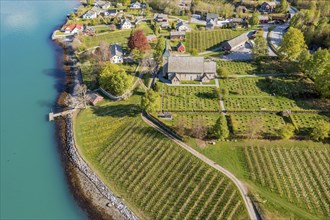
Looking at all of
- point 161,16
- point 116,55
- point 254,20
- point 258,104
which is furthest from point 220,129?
point 161,16

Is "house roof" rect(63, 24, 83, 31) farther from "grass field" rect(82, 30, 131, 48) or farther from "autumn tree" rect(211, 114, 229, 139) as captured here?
"autumn tree" rect(211, 114, 229, 139)

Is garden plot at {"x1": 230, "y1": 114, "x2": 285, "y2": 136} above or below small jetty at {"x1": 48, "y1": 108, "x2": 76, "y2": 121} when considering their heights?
above

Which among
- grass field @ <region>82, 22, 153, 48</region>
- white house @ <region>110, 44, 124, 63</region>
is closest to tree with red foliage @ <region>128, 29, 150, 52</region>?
white house @ <region>110, 44, 124, 63</region>

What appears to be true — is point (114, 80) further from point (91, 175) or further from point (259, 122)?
point (259, 122)

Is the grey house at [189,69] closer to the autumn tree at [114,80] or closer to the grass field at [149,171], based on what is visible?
the autumn tree at [114,80]

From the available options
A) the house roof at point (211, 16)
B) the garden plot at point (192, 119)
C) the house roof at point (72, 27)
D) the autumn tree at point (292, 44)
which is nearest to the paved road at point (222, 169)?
the garden plot at point (192, 119)
